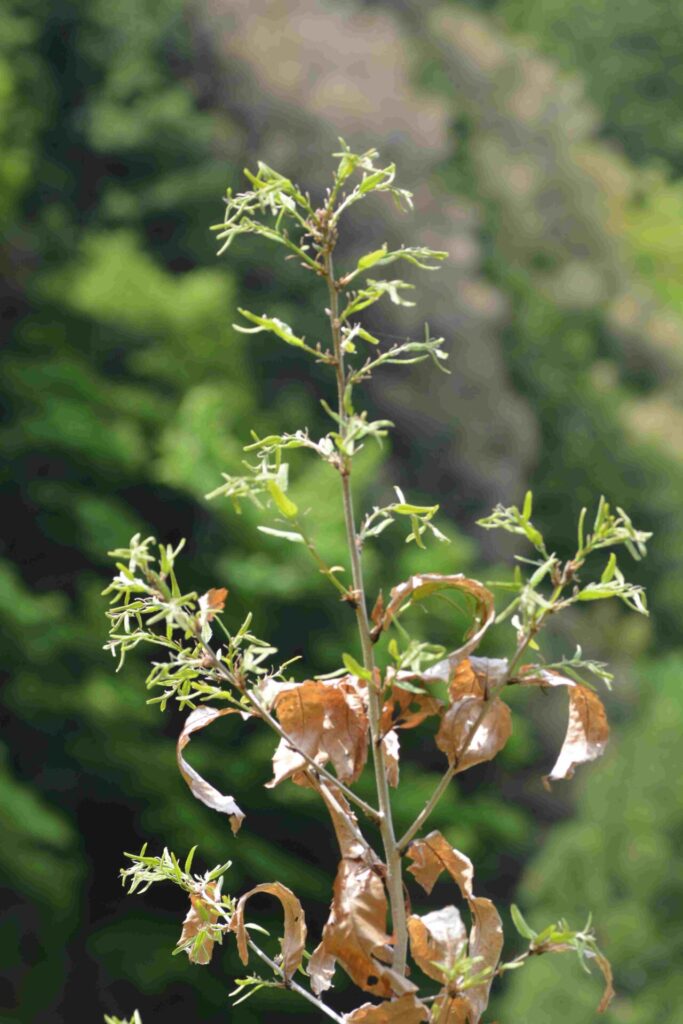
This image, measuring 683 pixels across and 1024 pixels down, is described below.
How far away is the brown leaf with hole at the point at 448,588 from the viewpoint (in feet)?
1.81

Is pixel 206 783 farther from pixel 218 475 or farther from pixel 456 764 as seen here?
pixel 218 475

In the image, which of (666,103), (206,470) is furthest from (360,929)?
(666,103)

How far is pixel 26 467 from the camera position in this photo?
4.60 metres

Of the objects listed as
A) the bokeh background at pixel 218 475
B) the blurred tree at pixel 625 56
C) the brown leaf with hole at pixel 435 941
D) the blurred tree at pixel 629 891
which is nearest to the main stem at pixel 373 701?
the brown leaf with hole at pixel 435 941

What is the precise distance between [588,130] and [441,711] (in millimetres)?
6637

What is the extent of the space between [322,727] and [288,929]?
0.31ft

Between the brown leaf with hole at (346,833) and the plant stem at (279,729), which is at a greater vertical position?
the plant stem at (279,729)

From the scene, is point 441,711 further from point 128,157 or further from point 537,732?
point 128,157

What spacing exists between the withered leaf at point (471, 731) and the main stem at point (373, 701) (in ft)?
0.08

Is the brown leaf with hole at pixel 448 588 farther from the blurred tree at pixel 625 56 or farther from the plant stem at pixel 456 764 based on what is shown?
the blurred tree at pixel 625 56

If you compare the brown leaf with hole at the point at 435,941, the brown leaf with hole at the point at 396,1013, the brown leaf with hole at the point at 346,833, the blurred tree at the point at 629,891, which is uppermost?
the brown leaf with hole at the point at 346,833

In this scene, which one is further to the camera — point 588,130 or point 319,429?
point 588,130

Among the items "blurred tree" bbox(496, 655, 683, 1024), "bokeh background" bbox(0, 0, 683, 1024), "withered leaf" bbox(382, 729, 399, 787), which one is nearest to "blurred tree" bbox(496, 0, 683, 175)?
"bokeh background" bbox(0, 0, 683, 1024)

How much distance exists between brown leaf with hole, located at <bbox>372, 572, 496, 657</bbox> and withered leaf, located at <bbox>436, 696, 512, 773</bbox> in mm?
25
